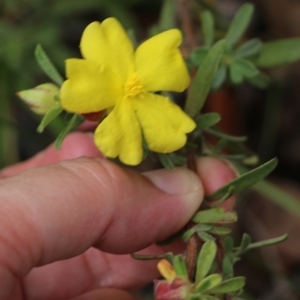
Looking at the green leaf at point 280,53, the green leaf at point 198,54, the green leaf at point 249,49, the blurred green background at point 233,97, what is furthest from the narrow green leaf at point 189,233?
the blurred green background at point 233,97

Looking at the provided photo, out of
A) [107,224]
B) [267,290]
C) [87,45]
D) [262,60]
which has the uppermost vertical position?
[87,45]

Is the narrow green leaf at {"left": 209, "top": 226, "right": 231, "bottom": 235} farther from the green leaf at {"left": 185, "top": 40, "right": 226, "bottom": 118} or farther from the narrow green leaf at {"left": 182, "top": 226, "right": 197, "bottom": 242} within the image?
the green leaf at {"left": 185, "top": 40, "right": 226, "bottom": 118}

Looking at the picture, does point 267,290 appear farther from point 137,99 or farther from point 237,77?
point 137,99

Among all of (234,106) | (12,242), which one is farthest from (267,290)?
(12,242)

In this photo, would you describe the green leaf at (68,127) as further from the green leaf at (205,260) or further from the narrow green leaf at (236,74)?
the narrow green leaf at (236,74)

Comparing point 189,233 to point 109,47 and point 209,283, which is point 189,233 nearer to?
point 209,283

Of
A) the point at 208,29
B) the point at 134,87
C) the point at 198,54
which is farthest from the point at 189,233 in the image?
the point at 208,29
